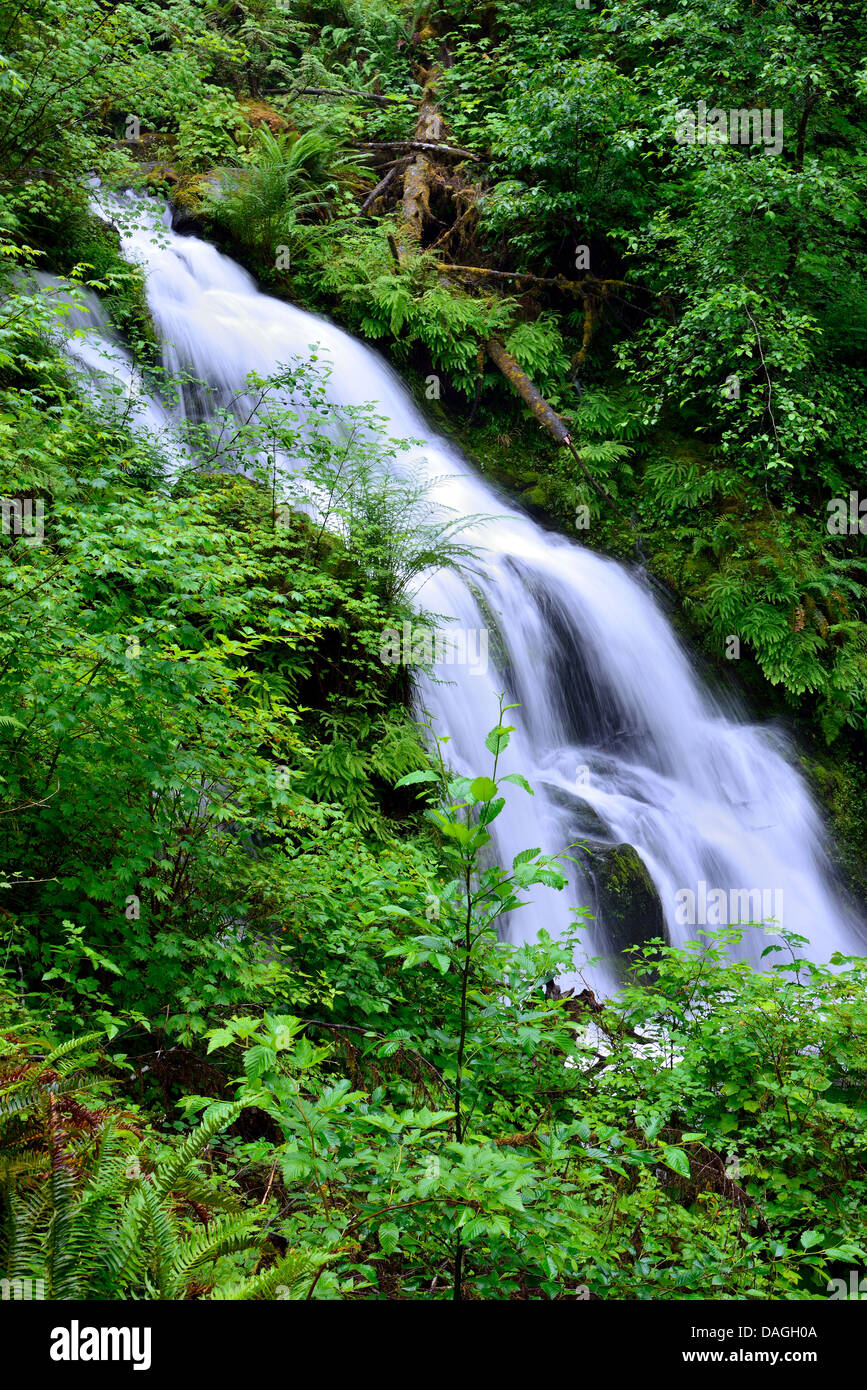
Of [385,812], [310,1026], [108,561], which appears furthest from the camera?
[385,812]

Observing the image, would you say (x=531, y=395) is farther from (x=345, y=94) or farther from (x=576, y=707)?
(x=345, y=94)

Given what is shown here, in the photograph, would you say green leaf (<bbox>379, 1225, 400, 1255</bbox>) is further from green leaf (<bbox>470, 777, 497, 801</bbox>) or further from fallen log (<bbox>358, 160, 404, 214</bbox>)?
fallen log (<bbox>358, 160, 404, 214</bbox>)

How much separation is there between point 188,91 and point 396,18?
791 centimetres

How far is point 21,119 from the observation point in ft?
21.7

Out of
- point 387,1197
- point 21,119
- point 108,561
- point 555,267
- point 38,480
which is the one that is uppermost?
point 555,267

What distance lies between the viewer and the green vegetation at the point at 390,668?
5.86 ft

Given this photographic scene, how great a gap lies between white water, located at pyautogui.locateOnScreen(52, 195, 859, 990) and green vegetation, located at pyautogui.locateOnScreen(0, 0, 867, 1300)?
1.66ft

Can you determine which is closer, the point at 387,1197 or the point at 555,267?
the point at 387,1197

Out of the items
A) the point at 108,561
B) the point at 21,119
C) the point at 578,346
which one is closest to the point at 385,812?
the point at 108,561

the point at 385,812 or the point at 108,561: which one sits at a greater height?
→ the point at 108,561

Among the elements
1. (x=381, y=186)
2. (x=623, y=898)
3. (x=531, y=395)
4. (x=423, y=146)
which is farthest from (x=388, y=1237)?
(x=423, y=146)

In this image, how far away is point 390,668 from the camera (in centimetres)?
597

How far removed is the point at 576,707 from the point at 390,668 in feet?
9.16
